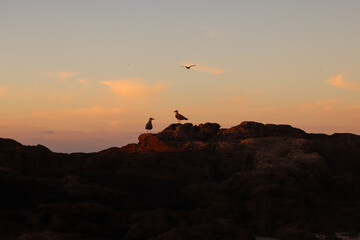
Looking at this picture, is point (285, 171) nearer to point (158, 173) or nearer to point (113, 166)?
point (158, 173)

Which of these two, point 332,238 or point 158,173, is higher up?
point 158,173

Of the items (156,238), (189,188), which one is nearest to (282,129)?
(189,188)

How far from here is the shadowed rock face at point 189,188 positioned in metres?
17.9

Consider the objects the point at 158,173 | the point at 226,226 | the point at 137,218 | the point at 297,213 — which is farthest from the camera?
the point at 158,173

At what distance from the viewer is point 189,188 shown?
24.6 meters

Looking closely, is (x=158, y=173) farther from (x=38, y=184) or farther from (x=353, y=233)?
(x=353, y=233)

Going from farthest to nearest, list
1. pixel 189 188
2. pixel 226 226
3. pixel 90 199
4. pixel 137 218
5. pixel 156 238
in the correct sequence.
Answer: pixel 189 188 < pixel 90 199 < pixel 137 218 < pixel 226 226 < pixel 156 238

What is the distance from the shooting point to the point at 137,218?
19469mm

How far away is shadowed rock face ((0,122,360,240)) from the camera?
58.6 ft

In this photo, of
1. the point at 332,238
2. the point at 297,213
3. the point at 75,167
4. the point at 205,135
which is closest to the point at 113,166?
the point at 75,167

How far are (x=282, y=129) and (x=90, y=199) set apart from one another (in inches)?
690

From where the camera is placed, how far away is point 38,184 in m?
21.5

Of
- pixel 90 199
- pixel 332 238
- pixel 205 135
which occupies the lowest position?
pixel 332 238

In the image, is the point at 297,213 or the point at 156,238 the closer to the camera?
the point at 156,238
